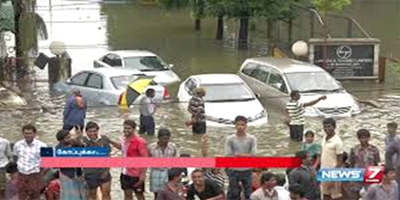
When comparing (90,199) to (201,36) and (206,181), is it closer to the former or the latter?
(206,181)

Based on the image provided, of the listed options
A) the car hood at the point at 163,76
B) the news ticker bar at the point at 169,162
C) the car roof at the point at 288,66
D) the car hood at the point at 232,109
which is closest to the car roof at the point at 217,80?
the car hood at the point at 232,109

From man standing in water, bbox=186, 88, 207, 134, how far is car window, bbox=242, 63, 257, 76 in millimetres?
5019

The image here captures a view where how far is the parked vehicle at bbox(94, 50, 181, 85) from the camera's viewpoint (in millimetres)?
26905

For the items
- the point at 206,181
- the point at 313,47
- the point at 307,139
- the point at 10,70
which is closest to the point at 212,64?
the point at 313,47

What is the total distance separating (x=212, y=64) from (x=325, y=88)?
10.1 meters

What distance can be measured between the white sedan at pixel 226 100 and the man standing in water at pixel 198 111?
2.33ft

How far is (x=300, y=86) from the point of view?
22938mm

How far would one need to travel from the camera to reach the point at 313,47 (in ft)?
93.6

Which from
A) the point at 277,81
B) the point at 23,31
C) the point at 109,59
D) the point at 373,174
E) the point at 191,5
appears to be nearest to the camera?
the point at 373,174

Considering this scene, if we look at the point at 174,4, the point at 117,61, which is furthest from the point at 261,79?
the point at 174,4

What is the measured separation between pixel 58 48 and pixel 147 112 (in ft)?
32.1

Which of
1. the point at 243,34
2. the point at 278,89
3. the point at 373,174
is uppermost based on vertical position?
the point at 243,34

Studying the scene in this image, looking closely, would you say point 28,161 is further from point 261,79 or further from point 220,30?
point 220,30

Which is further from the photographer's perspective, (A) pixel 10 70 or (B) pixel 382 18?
(B) pixel 382 18
